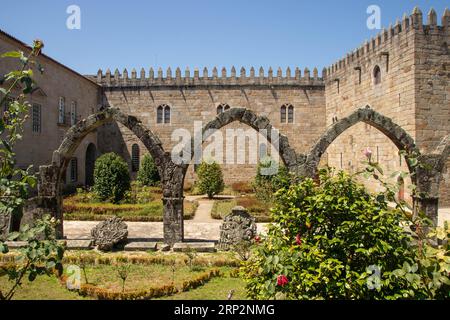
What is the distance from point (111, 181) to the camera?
1695 centimetres

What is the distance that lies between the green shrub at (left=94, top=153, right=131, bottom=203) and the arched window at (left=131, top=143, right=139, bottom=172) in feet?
27.5

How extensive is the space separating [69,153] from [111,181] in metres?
7.43

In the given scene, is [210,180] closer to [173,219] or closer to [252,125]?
[173,219]

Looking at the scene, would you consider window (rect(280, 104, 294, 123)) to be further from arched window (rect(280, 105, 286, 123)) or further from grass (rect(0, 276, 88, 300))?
grass (rect(0, 276, 88, 300))

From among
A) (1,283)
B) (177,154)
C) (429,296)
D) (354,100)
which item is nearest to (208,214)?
(177,154)

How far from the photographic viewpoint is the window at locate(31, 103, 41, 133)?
18.1 meters

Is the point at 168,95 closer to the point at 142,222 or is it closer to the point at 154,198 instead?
the point at 154,198

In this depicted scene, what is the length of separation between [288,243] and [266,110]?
69.9ft

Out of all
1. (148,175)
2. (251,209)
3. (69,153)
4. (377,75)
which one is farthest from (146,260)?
(148,175)

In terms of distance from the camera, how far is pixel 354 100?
20469 mm

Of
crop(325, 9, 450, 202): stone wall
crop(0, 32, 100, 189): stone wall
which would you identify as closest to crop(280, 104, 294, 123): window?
crop(325, 9, 450, 202): stone wall

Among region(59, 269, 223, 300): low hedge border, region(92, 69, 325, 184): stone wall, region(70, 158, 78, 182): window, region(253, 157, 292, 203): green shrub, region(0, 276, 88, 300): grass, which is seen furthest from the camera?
region(92, 69, 325, 184): stone wall

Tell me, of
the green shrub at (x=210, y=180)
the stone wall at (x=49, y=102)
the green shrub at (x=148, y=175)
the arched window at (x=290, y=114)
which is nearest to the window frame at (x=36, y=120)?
the stone wall at (x=49, y=102)

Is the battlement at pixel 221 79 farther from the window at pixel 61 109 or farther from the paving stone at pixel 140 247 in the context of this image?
the paving stone at pixel 140 247
